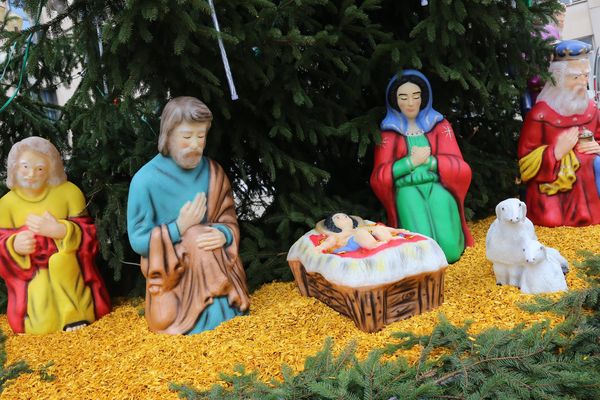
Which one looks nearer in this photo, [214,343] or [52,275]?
[214,343]

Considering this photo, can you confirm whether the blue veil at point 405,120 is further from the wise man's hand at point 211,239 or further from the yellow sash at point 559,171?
the wise man's hand at point 211,239

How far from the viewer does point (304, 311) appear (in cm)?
352

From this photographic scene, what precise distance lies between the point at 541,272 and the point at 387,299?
96 cm

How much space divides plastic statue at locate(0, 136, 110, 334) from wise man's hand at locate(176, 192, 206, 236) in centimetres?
90

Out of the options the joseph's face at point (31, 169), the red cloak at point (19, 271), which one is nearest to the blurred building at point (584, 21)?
the joseph's face at point (31, 169)

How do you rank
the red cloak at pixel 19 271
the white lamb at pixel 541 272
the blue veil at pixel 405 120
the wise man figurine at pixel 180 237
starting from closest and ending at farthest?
the white lamb at pixel 541 272
the wise man figurine at pixel 180 237
the red cloak at pixel 19 271
the blue veil at pixel 405 120

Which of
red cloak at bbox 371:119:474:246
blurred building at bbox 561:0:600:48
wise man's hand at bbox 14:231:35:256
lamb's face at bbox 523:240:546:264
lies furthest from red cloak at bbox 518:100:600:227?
blurred building at bbox 561:0:600:48

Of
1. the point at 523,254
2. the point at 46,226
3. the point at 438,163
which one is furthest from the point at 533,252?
the point at 46,226

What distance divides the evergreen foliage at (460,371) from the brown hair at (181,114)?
151 centimetres

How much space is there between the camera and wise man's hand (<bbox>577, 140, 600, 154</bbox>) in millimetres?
4691

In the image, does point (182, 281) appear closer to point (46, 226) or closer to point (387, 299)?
point (46, 226)

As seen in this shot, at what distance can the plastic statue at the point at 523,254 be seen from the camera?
3.27 meters

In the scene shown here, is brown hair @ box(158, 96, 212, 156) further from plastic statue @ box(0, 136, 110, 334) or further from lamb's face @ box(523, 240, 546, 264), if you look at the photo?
lamb's face @ box(523, 240, 546, 264)

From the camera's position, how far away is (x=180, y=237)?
3441 mm
